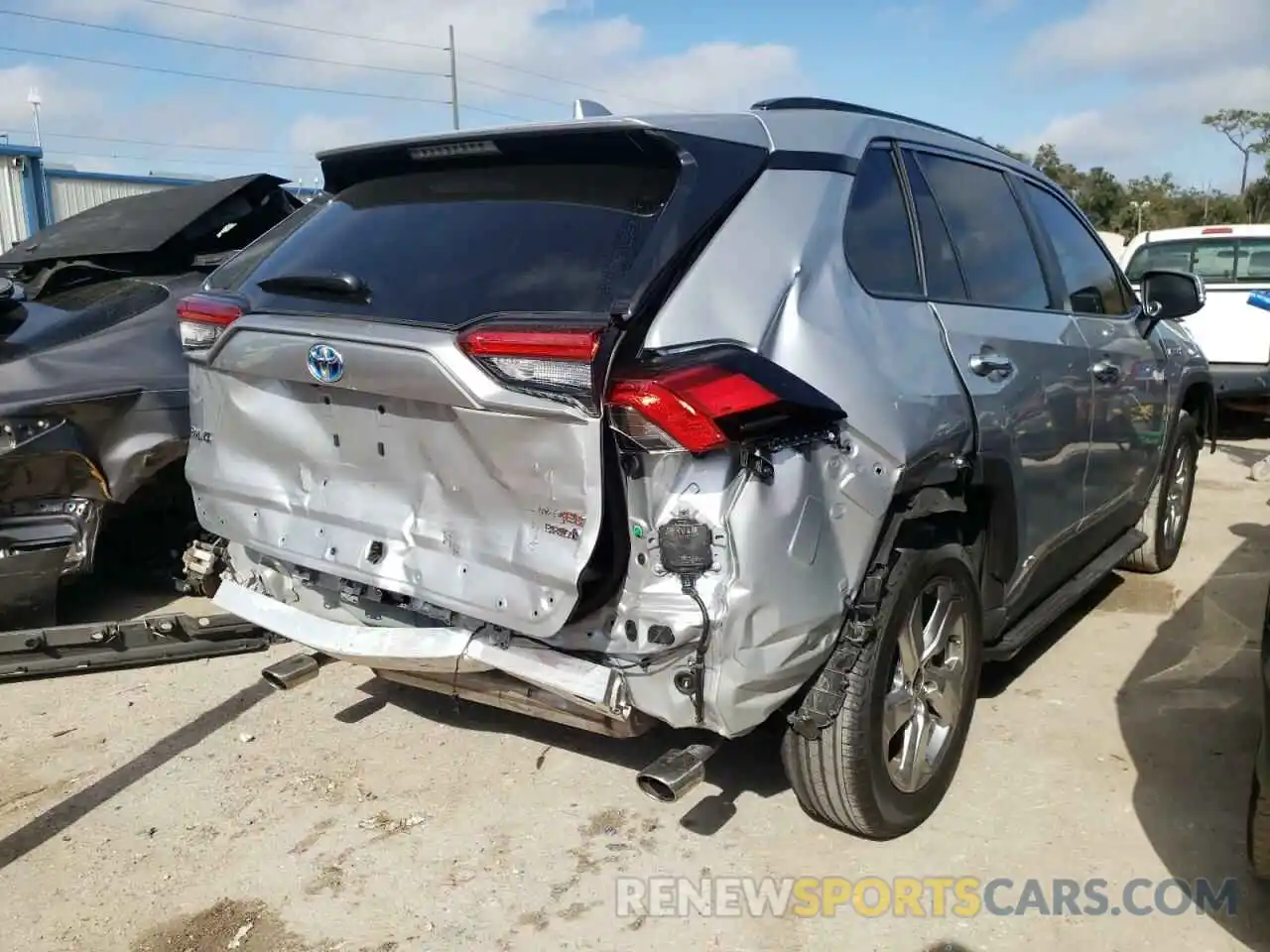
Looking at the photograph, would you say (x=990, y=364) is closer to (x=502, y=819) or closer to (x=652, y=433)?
(x=652, y=433)

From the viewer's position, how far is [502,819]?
3.17 m

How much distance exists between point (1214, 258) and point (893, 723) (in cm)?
881

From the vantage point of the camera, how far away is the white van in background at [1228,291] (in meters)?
9.16

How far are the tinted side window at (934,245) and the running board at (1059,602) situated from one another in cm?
119

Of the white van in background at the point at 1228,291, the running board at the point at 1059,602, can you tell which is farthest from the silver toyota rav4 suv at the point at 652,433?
the white van in background at the point at 1228,291

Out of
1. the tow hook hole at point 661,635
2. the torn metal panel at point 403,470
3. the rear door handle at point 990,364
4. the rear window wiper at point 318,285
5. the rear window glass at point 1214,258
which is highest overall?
the rear window glass at point 1214,258

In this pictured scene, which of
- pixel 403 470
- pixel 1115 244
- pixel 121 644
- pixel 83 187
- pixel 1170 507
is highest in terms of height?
pixel 83 187

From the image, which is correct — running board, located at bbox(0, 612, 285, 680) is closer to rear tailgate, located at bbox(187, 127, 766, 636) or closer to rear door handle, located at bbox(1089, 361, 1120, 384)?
rear tailgate, located at bbox(187, 127, 766, 636)

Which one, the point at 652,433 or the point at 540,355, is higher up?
the point at 540,355

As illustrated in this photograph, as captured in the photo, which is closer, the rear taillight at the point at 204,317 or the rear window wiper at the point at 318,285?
the rear window wiper at the point at 318,285

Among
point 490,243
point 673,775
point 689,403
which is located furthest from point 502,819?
point 490,243

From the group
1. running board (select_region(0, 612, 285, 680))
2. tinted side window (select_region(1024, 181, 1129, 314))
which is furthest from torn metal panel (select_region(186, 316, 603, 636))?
tinted side window (select_region(1024, 181, 1129, 314))

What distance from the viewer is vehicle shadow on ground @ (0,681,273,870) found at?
3.13m

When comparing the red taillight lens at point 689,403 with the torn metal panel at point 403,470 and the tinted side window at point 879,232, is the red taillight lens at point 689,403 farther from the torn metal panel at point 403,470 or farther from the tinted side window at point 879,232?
the tinted side window at point 879,232
